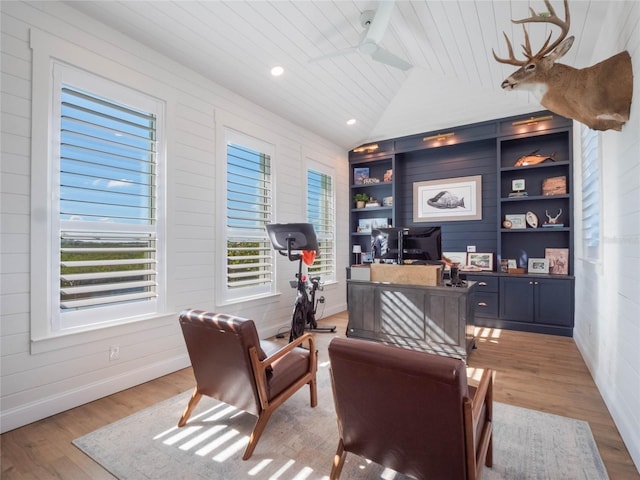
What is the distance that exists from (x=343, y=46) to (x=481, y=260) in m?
3.91

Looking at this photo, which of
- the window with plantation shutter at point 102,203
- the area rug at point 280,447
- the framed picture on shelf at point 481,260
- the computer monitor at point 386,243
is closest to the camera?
the area rug at point 280,447

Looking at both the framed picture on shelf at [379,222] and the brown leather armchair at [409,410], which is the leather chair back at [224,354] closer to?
the brown leather armchair at [409,410]

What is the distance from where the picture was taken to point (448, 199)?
5633mm

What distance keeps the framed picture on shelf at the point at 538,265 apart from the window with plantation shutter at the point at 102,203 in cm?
514

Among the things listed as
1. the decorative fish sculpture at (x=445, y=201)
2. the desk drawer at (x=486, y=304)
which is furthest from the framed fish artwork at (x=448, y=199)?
the desk drawer at (x=486, y=304)

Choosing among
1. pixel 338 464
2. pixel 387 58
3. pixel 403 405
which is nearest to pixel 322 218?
pixel 387 58

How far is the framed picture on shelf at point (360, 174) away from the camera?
648 centimetres

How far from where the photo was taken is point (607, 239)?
2613mm

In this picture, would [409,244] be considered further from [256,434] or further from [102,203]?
[102,203]

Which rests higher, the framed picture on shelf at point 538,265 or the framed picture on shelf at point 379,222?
the framed picture on shelf at point 379,222

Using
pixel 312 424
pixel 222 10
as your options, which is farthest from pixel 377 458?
pixel 222 10

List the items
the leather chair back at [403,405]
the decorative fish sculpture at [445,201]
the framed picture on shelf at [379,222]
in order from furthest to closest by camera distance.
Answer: the framed picture on shelf at [379,222] → the decorative fish sculpture at [445,201] → the leather chair back at [403,405]

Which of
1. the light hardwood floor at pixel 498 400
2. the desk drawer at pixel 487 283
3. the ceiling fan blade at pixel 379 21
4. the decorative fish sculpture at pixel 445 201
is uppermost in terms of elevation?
the ceiling fan blade at pixel 379 21

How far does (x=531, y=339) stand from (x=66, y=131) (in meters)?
5.63
